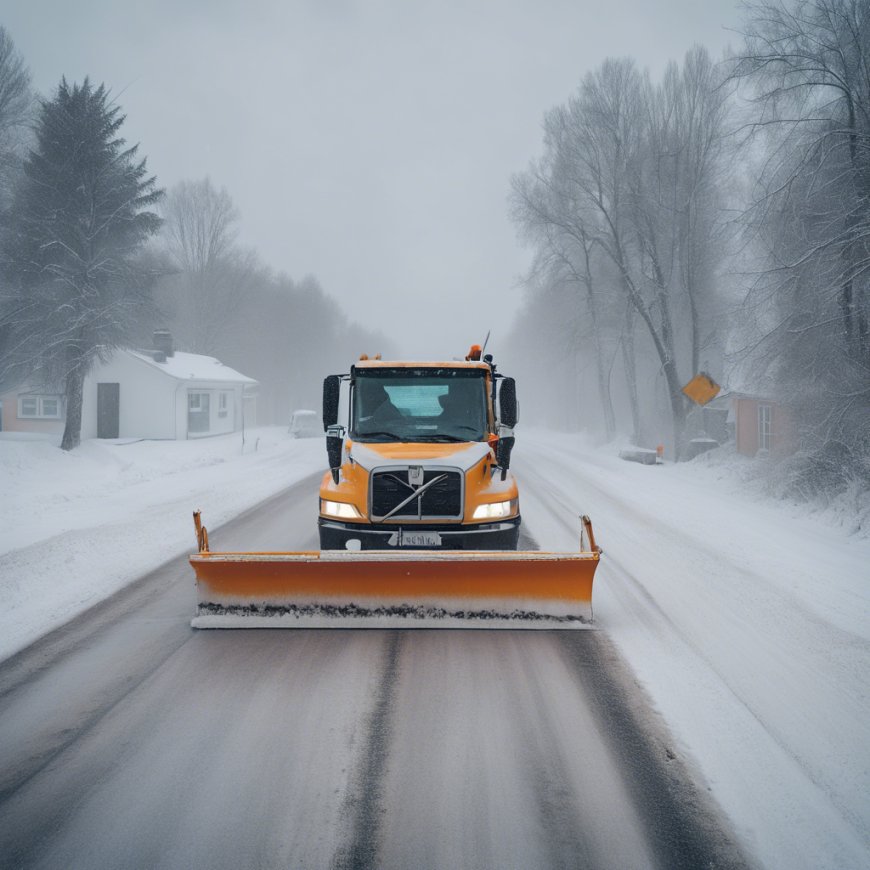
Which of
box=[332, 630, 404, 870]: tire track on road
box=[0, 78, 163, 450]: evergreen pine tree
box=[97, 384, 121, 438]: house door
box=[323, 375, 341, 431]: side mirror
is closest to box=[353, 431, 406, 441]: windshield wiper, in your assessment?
box=[323, 375, 341, 431]: side mirror

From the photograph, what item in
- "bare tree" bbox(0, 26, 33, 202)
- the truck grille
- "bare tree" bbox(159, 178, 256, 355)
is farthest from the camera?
"bare tree" bbox(159, 178, 256, 355)

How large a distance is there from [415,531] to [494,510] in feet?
2.68

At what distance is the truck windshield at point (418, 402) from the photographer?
295 inches

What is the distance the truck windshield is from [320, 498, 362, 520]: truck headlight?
3.28 feet

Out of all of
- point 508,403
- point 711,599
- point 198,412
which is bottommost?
point 711,599

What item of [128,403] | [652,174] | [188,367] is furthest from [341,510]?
[188,367]

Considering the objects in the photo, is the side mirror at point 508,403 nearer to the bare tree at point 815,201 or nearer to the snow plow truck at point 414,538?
the snow plow truck at point 414,538

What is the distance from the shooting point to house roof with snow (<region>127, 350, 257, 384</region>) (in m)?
32.2

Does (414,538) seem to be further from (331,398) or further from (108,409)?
(108,409)

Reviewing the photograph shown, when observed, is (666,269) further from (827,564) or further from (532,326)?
(532,326)

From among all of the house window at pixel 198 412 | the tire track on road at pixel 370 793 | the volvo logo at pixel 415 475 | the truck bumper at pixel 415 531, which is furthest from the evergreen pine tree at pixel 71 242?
the tire track on road at pixel 370 793

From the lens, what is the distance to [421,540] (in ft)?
20.7

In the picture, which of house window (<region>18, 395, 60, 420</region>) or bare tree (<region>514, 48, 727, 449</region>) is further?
house window (<region>18, 395, 60, 420</region>)

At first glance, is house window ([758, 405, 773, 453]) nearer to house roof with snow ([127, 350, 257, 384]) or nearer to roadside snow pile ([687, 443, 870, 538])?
roadside snow pile ([687, 443, 870, 538])
